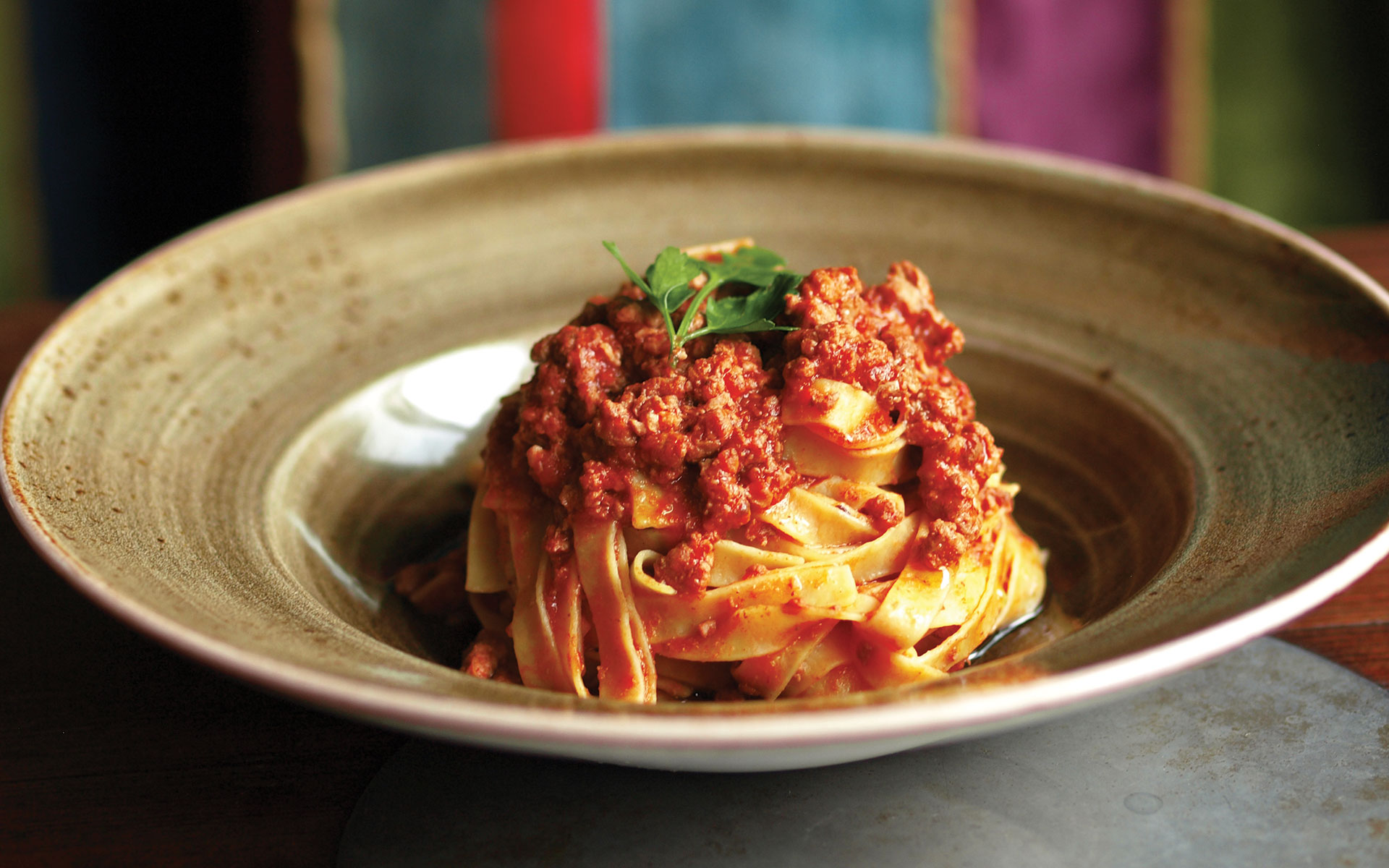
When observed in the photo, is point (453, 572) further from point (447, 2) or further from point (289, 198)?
point (447, 2)

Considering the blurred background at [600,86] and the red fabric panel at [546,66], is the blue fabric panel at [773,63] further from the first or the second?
the red fabric panel at [546,66]

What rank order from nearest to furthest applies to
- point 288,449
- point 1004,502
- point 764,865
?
point 764,865 < point 1004,502 < point 288,449

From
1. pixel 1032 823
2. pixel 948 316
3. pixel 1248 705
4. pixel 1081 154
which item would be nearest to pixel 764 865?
pixel 1032 823

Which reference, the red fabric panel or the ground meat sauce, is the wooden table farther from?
the red fabric panel

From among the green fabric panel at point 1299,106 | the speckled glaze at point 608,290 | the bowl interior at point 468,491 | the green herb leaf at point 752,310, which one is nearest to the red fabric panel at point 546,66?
the speckled glaze at point 608,290

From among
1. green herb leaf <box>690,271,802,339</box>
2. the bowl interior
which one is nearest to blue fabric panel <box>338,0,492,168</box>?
the bowl interior
